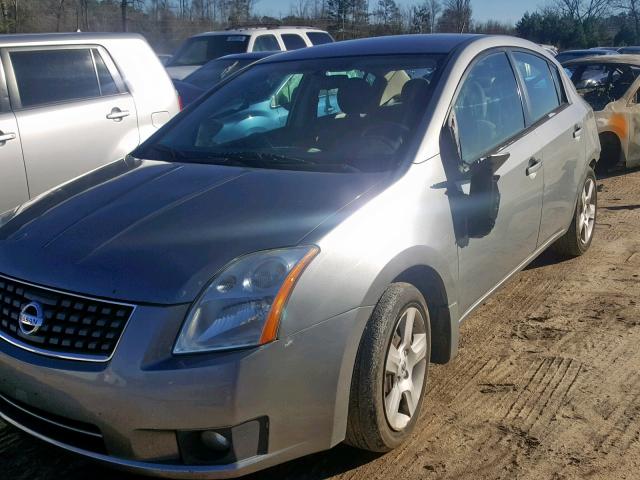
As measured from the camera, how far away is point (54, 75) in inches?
Result: 236

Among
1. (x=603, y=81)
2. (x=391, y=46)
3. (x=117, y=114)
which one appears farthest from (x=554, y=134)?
(x=603, y=81)

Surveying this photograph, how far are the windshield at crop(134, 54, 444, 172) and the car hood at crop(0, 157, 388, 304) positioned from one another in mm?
224

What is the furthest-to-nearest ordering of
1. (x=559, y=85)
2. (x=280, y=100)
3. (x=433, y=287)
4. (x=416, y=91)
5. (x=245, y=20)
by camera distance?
(x=245, y=20) < (x=559, y=85) < (x=280, y=100) < (x=416, y=91) < (x=433, y=287)

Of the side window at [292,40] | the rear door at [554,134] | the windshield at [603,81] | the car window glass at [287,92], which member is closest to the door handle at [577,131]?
the rear door at [554,134]

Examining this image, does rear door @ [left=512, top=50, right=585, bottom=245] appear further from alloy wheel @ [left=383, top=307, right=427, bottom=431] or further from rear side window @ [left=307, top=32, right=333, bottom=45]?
rear side window @ [left=307, top=32, right=333, bottom=45]

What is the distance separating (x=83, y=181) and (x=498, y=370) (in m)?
2.31

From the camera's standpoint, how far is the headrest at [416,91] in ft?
11.9

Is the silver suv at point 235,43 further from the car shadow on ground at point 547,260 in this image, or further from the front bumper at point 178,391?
the front bumper at point 178,391

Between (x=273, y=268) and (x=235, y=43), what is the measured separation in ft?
41.1

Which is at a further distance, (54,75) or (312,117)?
(54,75)

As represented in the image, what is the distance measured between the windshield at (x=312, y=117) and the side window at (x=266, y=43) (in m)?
10.1

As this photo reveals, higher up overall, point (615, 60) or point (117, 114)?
point (615, 60)

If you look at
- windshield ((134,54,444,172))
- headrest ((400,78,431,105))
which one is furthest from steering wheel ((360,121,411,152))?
headrest ((400,78,431,105))

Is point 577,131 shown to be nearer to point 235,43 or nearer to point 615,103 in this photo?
point 615,103
